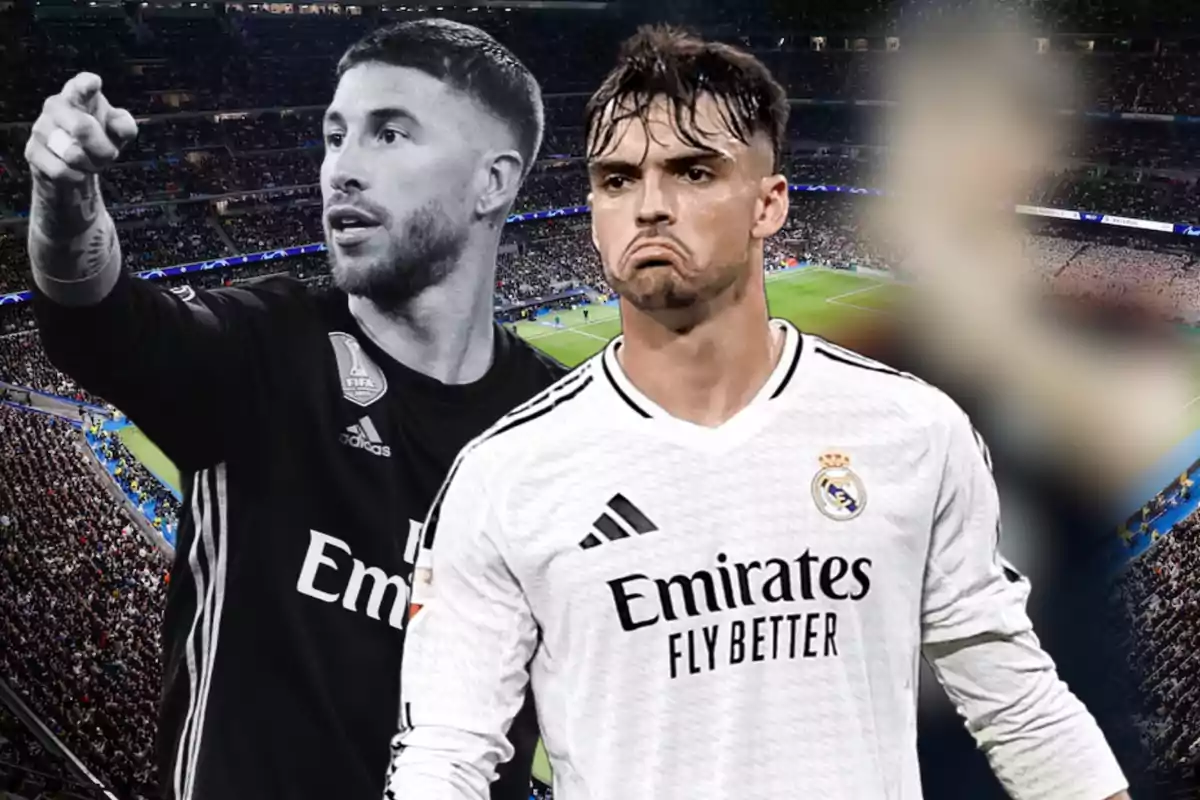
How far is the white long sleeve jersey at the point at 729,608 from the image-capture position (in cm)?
178

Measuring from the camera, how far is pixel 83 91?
7.32 feet

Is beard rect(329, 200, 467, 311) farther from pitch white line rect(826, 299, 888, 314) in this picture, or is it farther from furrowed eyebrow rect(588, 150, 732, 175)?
pitch white line rect(826, 299, 888, 314)

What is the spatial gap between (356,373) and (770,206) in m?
1.76

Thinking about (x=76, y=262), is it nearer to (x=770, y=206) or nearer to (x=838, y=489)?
(x=770, y=206)

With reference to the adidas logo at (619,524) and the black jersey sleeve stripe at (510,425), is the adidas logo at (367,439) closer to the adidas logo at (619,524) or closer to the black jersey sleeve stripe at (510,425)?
the black jersey sleeve stripe at (510,425)

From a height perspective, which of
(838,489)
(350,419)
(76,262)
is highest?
(76,262)

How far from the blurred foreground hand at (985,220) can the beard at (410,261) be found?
2225 millimetres

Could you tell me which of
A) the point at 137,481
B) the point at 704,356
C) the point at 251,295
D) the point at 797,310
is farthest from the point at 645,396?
the point at 137,481

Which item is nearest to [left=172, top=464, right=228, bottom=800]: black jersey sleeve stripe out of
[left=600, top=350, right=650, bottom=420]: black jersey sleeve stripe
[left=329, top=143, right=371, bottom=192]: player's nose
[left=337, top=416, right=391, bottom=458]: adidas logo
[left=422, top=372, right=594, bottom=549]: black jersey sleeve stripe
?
[left=337, top=416, right=391, bottom=458]: adidas logo

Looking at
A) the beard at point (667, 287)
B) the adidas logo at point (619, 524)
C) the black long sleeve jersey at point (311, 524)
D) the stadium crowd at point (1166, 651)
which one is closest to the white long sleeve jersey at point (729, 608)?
the adidas logo at point (619, 524)

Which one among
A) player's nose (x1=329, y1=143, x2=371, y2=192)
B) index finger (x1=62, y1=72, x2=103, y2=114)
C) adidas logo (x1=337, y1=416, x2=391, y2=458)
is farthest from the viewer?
adidas logo (x1=337, y1=416, x2=391, y2=458)

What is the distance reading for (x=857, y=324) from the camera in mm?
4191

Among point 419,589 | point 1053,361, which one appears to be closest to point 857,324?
point 1053,361

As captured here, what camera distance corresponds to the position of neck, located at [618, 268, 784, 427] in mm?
1874
